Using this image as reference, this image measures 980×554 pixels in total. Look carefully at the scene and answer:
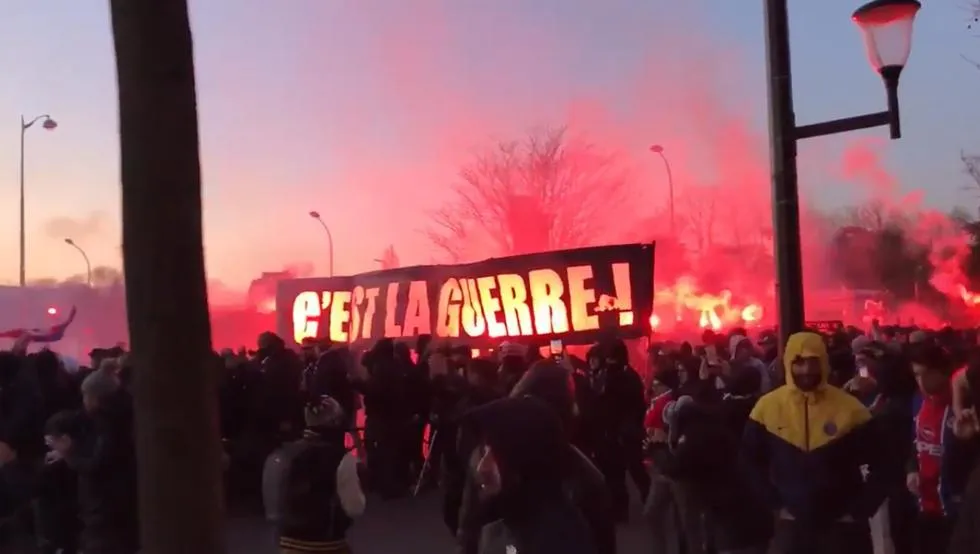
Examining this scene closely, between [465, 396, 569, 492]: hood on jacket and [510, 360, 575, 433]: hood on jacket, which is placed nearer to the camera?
[465, 396, 569, 492]: hood on jacket

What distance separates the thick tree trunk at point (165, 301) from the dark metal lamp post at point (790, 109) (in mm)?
4469

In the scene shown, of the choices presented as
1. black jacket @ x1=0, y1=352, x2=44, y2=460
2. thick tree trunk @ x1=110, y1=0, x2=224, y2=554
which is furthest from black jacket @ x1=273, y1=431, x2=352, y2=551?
black jacket @ x1=0, y1=352, x2=44, y2=460

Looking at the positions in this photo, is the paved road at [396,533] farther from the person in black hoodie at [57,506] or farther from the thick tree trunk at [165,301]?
the thick tree trunk at [165,301]

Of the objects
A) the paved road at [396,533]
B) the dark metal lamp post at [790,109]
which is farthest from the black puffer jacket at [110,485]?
the dark metal lamp post at [790,109]

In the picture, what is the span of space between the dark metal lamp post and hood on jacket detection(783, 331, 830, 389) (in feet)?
3.68

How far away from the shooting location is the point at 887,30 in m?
6.57

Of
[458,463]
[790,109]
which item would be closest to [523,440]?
[458,463]

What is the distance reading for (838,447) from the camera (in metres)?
5.12

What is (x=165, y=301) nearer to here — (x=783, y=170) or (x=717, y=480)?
(x=717, y=480)

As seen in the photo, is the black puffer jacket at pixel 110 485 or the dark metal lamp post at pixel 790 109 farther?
the dark metal lamp post at pixel 790 109

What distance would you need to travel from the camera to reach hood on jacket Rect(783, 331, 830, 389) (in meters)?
5.28

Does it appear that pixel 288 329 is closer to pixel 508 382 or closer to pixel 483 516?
pixel 508 382

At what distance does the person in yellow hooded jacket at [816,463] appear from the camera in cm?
508

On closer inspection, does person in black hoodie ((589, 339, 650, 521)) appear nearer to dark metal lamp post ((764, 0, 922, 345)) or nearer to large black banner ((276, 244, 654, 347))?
dark metal lamp post ((764, 0, 922, 345))
